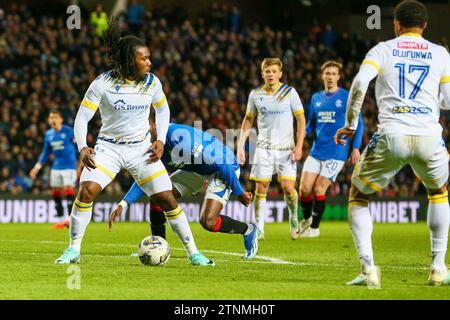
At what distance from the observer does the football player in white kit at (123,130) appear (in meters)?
8.90

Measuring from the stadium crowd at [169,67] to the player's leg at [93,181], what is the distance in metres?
12.0

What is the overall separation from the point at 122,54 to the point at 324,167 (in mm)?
5842

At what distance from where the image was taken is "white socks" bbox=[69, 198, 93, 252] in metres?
8.98

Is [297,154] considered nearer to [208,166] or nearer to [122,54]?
[208,166]

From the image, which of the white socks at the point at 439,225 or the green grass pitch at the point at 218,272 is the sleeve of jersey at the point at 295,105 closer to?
the green grass pitch at the point at 218,272

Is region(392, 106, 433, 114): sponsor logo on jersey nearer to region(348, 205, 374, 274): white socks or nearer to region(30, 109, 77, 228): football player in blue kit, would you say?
region(348, 205, 374, 274): white socks

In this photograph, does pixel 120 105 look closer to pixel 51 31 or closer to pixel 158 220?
pixel 158 220

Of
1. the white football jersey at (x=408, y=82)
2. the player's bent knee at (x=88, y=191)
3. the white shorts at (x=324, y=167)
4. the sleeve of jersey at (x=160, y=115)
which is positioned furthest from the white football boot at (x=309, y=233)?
the white football jersey at (x=408, y=82)

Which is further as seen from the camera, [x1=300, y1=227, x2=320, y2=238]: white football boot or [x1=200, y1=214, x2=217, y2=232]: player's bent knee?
[x1=300, y1=227, x2=320, y2=238]: white football boot

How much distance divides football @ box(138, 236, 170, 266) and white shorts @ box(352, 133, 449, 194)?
2.44 meters

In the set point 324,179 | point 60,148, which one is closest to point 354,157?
point 324,179

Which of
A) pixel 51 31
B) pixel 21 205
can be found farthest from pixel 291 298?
pixel 51 31

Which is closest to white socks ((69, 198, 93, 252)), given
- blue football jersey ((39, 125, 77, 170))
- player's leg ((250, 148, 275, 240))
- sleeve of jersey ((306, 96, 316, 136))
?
player's leg ((250, 148, 275, 240))
